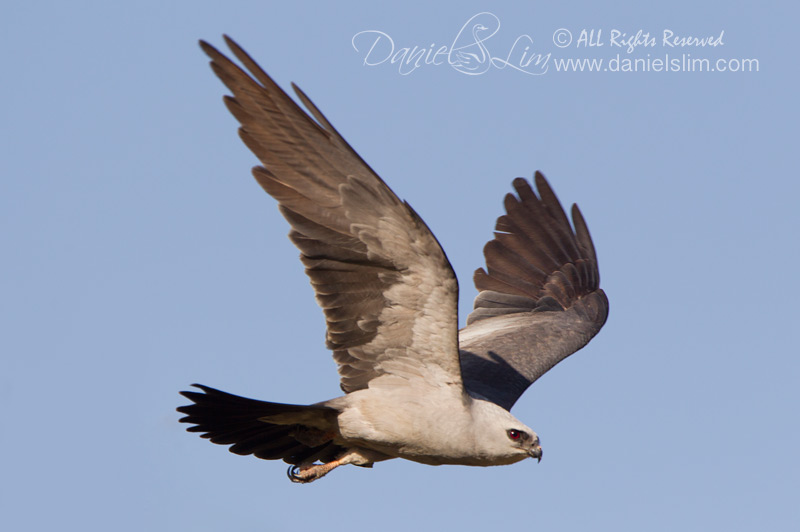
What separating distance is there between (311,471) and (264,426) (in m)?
0.59

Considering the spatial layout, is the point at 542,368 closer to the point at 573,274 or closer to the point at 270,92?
the point at 573,274

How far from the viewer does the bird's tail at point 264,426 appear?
30.4 feet

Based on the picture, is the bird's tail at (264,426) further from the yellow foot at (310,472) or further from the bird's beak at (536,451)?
the bird's beak at (536,451)

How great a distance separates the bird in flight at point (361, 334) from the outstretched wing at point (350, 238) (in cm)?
1

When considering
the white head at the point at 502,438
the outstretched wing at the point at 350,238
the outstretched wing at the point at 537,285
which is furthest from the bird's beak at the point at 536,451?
the outstretched wing at the point at 537,285

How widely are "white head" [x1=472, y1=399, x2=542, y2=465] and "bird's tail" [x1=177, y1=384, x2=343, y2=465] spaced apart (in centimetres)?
128

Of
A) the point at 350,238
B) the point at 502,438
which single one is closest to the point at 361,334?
the point at 350,238

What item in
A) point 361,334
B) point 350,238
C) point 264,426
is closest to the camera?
point 350,238

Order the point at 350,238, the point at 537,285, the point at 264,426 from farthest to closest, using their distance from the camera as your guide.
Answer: the point at 537,285 → the point at 264,426 → the point at 350,238

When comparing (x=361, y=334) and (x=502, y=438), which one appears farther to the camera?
(x=502, y=438)

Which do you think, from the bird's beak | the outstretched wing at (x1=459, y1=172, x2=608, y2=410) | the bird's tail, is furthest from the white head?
the outstretched wing at (x1=459, y1=172, x2=608, y2=410)

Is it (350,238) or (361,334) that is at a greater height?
(350,238)

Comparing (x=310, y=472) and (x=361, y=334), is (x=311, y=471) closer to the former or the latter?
(x=310, y=472)

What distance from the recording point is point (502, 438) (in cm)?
914
